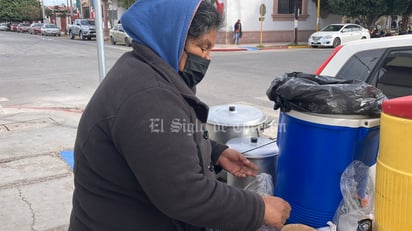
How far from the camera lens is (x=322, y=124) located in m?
1.92

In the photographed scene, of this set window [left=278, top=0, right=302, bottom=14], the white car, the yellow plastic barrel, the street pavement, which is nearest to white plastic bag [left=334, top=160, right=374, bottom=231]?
the yellow plastic barrel

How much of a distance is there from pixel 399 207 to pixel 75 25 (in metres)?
37.7

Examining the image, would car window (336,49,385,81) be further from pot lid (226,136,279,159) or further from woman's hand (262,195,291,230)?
woman's hand (262,195,291,230)

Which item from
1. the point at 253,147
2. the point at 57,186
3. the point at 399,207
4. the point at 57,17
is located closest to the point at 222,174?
the point at 253,147

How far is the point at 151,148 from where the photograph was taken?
1.20 metres

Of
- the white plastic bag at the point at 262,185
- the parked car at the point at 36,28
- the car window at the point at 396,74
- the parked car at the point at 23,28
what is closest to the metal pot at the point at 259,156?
the white plastic bag at the point at 262,185

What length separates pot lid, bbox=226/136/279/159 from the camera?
248cm

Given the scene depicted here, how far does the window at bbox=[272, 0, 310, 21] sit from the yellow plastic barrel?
27.8 m

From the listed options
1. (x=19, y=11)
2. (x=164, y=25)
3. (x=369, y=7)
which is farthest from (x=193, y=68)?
(x=19, y=11)

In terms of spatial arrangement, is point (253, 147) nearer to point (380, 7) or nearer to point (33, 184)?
point (33, 184)

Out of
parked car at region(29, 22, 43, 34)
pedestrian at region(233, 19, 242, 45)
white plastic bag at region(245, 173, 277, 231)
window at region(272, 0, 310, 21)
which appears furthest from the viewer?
parked car at region(29, 22, 43, 34)

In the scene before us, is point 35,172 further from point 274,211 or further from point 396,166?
point 396,166

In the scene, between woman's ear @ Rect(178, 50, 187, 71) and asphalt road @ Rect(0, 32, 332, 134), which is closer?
woman's ear @ Rect(178, 50, 187, 71)

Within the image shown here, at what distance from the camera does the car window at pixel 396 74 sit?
2.72 metres
